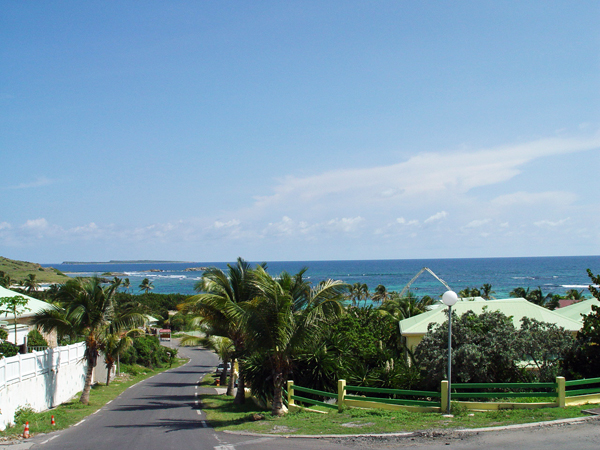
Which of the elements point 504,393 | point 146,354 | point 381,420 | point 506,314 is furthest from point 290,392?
point 146,354

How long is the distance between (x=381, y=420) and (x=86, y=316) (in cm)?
1618

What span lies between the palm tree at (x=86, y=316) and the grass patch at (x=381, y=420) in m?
10.7

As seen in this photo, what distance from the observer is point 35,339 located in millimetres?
28844

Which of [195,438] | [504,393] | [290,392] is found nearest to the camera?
[504,393]

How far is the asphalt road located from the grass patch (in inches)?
26.9

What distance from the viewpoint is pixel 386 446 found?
34.7 ft

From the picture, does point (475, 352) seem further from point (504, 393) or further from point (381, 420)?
point (381, 420)

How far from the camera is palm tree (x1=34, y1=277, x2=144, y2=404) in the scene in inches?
930

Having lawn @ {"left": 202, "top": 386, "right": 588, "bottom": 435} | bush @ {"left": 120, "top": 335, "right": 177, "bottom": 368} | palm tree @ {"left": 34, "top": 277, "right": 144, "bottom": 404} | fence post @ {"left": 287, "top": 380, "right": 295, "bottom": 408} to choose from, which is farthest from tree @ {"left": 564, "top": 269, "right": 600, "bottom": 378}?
bush @ {"left": 120, "top": 335, "right": 177, "bottom": 368}

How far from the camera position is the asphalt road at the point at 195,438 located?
9992 mm

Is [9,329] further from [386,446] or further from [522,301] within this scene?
[522,301]

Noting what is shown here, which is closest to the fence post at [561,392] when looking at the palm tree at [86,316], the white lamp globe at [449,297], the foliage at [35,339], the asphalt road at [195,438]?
the asphalt road at [195,438]

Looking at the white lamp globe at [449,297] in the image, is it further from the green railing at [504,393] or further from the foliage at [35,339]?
the foliage at [35,339]

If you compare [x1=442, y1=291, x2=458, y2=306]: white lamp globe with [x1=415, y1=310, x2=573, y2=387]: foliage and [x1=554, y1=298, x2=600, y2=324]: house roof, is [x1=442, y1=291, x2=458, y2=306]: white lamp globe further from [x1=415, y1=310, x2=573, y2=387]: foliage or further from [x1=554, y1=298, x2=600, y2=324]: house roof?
[x1=554, y1=298, x2=600, y2=324]: house roof
